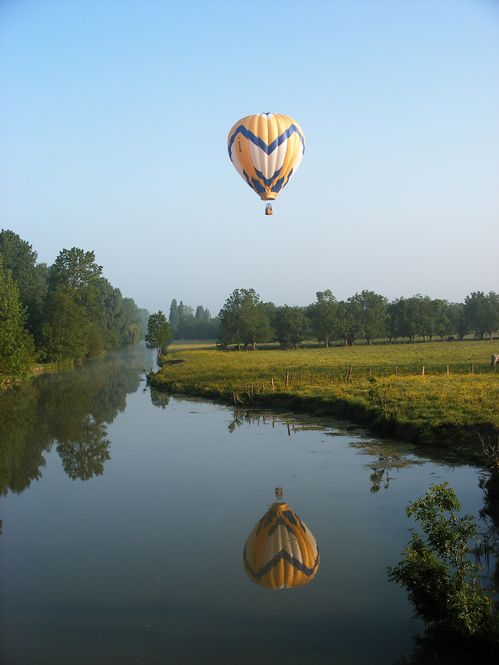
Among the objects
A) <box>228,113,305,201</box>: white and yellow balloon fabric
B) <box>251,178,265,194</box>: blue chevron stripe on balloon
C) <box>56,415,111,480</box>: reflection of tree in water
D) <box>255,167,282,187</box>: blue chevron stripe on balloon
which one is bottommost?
<box>56,415,111,480</box>: reflection of tree in water

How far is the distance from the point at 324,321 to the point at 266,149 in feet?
246

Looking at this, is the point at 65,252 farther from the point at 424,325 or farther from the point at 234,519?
the point at 234,519

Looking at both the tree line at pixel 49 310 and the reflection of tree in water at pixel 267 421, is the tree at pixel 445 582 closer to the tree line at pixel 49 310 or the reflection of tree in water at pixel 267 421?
the reflection of tree in water at pixel 267 421

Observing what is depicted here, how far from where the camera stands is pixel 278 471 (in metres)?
21.6

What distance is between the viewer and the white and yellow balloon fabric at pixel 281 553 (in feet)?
43.1

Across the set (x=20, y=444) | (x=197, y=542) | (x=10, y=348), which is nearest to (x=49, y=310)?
(x=10, y=348)

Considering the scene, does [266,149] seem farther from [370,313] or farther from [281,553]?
[370,313]

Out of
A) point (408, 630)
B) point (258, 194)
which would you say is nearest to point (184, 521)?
point (408, 630)

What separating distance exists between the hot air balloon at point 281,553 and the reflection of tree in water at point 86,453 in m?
8.52

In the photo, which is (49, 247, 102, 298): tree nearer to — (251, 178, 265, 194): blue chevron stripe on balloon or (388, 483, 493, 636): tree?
(251, 178, 265, 194): blue chevron stripe on balloon

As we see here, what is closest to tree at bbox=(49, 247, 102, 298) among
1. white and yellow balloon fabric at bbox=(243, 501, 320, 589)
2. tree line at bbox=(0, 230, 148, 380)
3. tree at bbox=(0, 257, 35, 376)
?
tree line at bbox=(0, 230, 148, 380)

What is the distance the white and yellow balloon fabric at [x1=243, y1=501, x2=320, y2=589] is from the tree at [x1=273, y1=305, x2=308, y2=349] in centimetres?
8486

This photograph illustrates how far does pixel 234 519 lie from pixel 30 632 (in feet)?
21.4

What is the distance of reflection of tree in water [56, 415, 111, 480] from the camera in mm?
22734
